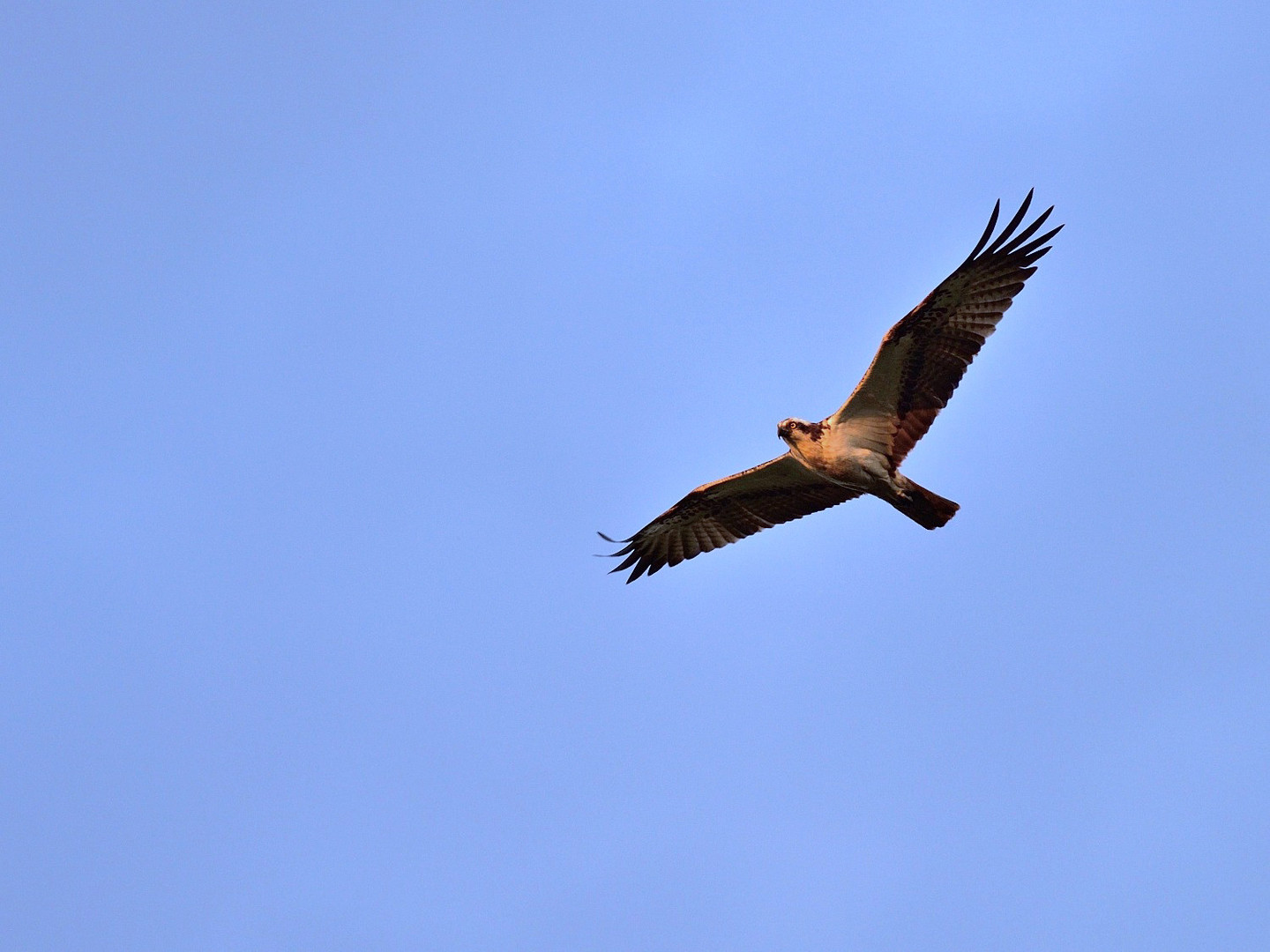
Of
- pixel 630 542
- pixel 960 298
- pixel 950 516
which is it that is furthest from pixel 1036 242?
pixel 630 542

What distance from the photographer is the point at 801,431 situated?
50.2 ft

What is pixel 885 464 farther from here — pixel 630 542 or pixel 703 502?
pixel 630 542

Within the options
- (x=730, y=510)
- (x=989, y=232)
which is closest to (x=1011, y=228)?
(x=989, y=232)

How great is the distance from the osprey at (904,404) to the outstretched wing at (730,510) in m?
0.02

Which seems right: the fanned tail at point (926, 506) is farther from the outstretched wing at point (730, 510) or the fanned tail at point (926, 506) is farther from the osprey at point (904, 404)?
the outstretched wing at point (730, 510)

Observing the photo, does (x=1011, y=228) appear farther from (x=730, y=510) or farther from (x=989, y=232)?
(x=730, y=510)

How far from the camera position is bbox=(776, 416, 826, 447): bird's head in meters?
15.3

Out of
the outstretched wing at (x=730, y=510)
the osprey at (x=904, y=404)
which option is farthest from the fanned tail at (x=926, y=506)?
the outstretched wing at (x=730, y=510)

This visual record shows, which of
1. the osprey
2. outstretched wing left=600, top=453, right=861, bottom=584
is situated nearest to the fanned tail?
the osprey

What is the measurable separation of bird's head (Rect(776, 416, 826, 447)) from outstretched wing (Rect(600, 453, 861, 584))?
334mm

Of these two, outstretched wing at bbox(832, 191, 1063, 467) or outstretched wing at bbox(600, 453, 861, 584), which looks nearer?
outstretched wing at bbox(832, 191, 1063, 467)

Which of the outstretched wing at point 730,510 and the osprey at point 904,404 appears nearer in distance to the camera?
the osprey at point 904,404

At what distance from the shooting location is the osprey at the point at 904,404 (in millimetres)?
14734

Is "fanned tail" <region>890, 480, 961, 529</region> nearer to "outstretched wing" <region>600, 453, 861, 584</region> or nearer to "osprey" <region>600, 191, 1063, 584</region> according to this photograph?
"osprey" <region>600, 191, 1063, 584</region>
